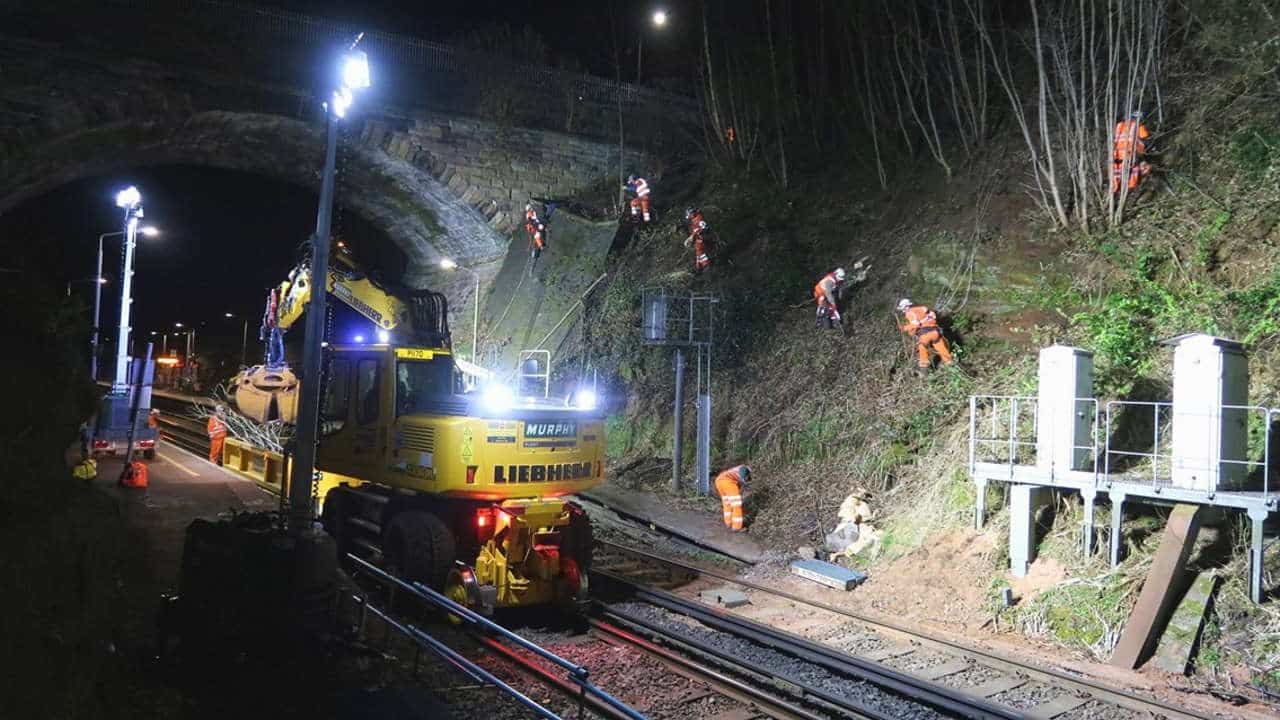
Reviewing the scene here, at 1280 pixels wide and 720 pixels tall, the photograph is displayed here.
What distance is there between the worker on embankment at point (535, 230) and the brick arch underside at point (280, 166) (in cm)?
230

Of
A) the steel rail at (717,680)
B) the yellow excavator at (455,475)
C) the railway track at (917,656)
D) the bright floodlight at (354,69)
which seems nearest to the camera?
the steel rail at (717,680)

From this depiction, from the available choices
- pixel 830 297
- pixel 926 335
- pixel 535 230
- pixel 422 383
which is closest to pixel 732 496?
pixel 926 335

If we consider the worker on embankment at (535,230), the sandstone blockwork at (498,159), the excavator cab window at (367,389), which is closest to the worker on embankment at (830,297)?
the excavator cab window at (367,389)

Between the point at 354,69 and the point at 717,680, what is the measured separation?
701 centimetres

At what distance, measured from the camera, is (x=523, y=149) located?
24.4 meters

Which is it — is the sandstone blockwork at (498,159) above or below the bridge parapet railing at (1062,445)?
above

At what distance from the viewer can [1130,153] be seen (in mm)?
13273

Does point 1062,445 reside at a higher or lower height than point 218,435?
higher

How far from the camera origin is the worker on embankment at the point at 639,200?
21.3 meters

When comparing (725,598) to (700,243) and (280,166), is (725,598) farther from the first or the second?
(280,166)

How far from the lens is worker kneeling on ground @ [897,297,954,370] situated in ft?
43.7

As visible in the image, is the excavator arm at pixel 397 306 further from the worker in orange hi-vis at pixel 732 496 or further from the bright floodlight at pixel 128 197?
the bright floodlight at pixel 128 197

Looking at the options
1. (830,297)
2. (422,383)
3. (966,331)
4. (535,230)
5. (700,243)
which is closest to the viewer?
(422,383)

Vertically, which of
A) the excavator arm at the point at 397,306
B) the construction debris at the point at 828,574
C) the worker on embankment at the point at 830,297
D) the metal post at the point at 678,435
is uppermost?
the worker on embankment at the point at 830,297
